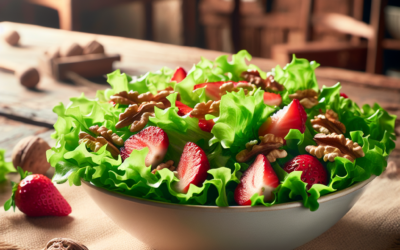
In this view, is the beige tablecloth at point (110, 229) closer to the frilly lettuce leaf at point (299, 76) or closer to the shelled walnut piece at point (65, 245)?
the shelled walnut piece at point (65, 245)

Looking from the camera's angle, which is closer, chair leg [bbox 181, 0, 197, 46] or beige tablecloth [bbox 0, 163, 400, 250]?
beige tablecloth [bbox 0, 163, 400, 250]

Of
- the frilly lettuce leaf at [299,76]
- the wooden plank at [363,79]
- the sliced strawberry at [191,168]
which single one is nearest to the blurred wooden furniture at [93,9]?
the wooden plank at [363,79]

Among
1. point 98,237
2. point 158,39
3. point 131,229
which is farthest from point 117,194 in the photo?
point 158,39

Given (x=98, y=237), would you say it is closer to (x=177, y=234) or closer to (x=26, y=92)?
(x=177, y=234)

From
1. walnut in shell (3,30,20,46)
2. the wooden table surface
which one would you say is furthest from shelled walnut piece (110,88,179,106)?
walnut in shell (3,30,20,46)

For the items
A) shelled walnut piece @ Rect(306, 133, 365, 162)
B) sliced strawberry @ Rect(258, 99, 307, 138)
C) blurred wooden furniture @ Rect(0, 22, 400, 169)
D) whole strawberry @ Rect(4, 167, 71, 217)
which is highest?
sliced strawberry @ Rect(258, 99, 307, 138)

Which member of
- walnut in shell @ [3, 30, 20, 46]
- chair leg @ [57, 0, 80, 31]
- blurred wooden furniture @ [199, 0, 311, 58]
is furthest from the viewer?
blurred wooden furniture @ [199, 0, 311, 58]

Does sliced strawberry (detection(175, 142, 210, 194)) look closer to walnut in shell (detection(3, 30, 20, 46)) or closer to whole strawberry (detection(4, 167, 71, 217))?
whole strawberry (detection(4, 167, 71, 217))
